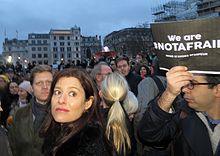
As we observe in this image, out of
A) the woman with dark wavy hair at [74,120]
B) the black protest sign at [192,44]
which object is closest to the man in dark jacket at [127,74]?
the woman with dark wavy hair at [74,120]

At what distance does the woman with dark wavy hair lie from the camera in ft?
8.46

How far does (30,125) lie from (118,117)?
3.48 feet

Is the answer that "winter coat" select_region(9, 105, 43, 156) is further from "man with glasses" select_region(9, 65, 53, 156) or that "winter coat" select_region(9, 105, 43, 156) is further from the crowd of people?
the crowd of people

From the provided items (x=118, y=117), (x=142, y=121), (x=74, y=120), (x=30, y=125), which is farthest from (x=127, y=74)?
(x=142, y=121)

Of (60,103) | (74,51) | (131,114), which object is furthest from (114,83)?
(74,51)

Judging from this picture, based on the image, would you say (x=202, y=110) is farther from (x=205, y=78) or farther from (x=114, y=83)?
(x=114, y=83)

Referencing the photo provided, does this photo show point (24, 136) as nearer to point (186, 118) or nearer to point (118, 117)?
point (118, 117)

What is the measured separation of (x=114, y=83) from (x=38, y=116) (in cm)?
91

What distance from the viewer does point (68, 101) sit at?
8.81 ft

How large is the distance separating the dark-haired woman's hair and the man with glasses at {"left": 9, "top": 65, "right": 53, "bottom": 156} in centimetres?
82

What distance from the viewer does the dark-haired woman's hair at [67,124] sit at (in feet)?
8.67

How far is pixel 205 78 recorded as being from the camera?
2715mm

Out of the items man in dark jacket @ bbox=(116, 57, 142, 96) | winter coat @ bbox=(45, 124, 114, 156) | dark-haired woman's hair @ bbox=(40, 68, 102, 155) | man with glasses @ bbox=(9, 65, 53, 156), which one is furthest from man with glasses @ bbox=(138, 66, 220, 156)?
man in dark jacket @ bbox=(116, 57, 142, 96)

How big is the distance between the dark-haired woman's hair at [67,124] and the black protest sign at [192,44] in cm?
69
